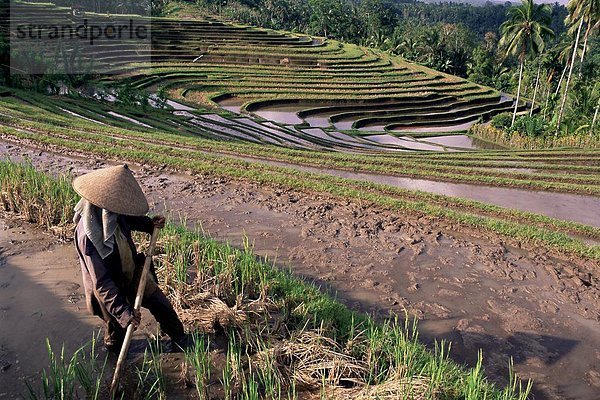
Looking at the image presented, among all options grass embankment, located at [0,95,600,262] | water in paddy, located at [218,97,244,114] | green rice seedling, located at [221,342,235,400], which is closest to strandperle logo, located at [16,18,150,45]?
water in paddy, located at [218,97,244,114]

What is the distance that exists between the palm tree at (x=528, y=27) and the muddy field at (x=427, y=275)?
64.6 feet

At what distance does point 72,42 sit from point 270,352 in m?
32.7

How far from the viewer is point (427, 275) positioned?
5609mm

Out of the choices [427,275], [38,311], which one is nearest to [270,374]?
[38,311]

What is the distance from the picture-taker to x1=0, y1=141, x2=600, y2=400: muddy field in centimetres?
419

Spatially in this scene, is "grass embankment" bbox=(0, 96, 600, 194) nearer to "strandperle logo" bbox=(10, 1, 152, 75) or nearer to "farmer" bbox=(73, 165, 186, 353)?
"strandperle logo" bbox=(10, 1, 152, 75)

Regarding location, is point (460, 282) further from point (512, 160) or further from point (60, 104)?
point (60, 104)

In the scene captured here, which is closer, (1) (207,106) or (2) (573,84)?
(1) (207,106)

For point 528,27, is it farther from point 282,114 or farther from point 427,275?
point 427,275

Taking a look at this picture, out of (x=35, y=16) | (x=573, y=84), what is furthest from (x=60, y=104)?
(x=573, y=84)

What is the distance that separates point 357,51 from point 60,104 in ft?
111

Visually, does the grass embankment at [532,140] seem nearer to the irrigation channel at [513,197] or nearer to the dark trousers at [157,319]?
the irrigation channel at [513,197]

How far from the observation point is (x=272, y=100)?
28.0 metres

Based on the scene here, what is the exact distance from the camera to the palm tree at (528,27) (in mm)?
22141
